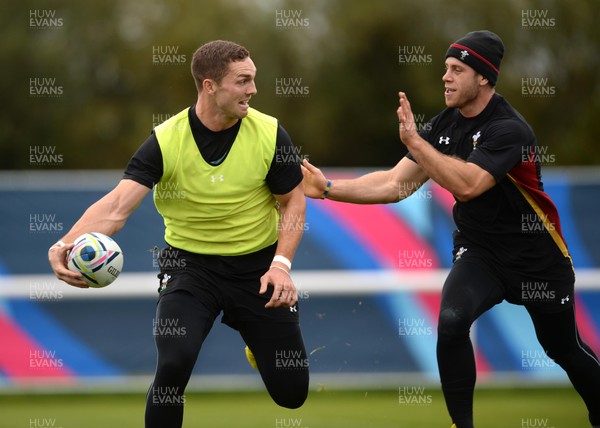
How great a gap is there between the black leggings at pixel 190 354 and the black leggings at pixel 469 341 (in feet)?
2.98

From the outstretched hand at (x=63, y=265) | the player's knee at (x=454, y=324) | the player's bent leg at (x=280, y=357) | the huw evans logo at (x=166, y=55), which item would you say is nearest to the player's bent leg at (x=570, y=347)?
the player's knee at (x=454, y=324)

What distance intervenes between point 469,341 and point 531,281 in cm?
55

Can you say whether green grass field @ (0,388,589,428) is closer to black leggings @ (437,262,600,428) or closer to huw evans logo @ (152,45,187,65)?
black leggings @ (437,262,600,428)

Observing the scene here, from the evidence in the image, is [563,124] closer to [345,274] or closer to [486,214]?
[345,274]

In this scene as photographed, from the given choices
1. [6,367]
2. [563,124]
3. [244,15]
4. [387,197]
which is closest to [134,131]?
[244,15]

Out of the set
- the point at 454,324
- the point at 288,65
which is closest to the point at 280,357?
the point at 454,324

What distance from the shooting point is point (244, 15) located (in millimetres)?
42781

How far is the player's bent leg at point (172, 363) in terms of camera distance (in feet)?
20.6

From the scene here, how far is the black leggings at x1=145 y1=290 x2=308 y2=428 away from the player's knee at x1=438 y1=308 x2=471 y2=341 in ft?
2.94

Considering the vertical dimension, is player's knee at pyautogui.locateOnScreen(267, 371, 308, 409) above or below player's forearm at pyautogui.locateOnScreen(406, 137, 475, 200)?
below

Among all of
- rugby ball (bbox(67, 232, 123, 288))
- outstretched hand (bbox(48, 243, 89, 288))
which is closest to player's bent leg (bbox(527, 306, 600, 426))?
rugby ball (bbox(67, 232, 123, 288))

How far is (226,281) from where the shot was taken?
6.80 m

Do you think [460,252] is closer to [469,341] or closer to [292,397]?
[469,341]

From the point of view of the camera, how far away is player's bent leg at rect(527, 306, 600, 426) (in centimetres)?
699
